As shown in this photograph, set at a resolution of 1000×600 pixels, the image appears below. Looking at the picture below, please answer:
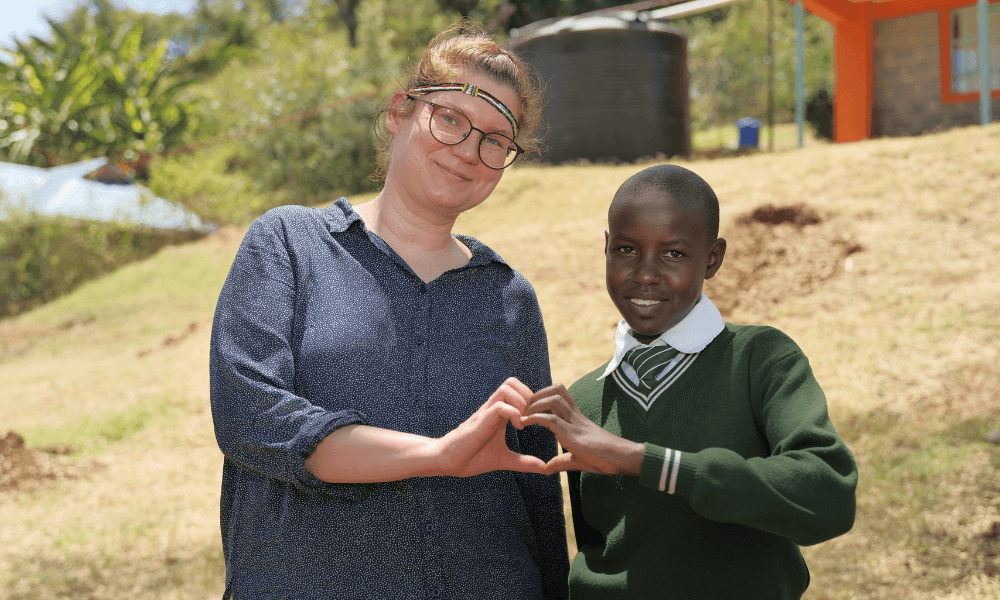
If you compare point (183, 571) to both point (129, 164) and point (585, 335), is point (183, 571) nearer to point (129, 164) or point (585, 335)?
point (585, 335)

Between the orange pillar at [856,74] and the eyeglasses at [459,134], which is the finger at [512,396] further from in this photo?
the orange pillar at [856,74]

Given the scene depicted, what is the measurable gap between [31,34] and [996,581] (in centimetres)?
2641

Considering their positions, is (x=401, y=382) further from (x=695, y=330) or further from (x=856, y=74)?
(x=856, y=74)

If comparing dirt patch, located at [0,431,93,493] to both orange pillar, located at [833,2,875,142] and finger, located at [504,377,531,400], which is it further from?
orange pillar, located at [833,2,875,142]

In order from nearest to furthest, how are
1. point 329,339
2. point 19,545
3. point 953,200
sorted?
point 329,339 < point 19,545 < point 953,200

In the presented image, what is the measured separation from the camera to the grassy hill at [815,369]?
178 inches

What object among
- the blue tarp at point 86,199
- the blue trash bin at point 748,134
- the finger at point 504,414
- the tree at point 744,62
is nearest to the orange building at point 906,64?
the blue trash bin at point 748,134

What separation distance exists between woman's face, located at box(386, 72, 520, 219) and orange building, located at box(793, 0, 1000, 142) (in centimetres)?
1337

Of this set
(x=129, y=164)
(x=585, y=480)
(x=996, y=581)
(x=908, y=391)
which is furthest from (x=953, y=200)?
(x=129, y=164)

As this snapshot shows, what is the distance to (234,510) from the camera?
192 cm

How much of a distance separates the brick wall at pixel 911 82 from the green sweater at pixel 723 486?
14.4 meters

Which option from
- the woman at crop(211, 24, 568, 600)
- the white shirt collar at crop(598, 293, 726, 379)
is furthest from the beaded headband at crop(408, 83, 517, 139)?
the white shirt collar at crop(598, 293, 726, 379)

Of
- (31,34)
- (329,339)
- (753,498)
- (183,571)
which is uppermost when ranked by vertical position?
(31,34)

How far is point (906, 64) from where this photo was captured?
1421 centimetres
